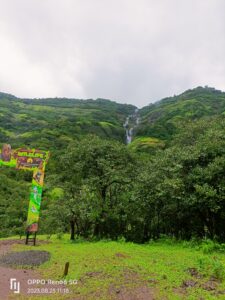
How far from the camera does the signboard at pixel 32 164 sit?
70.9ft

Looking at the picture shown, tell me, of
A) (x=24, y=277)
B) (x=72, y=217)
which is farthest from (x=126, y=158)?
(x=24, y=277)

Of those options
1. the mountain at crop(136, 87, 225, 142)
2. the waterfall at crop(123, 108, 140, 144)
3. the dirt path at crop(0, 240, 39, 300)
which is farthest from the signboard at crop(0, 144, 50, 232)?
the waterfall at crop(123, 108, 140, 144)

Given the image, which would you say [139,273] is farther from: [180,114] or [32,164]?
[180,114]

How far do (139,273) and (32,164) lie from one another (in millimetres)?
12700

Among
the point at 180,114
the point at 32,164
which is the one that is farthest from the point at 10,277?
the point at 180,114

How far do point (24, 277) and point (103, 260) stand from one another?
3.94 meters

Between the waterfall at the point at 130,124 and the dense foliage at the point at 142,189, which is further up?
the waterfall at the point at 130,124

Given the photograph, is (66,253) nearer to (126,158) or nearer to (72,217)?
(72,217)

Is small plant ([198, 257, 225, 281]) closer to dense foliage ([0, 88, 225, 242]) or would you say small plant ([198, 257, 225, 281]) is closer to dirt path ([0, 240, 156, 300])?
dirt path ([0, 240, 156, 300])

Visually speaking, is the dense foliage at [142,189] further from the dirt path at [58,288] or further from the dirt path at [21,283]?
the dirt path at [58,288]

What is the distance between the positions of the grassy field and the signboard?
4619mm

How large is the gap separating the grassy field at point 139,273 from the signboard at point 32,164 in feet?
15.2

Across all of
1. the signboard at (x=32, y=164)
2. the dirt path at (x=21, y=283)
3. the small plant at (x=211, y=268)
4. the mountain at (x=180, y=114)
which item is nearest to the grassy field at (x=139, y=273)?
the small plant at (x=211, y=268)

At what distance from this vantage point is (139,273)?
1239 cm
